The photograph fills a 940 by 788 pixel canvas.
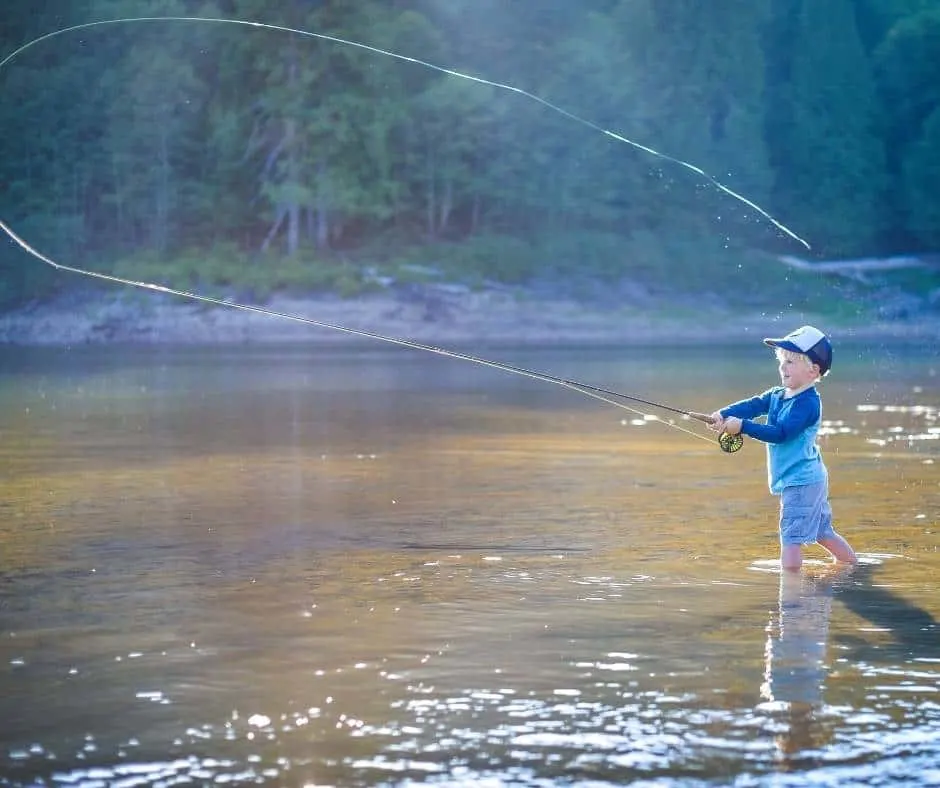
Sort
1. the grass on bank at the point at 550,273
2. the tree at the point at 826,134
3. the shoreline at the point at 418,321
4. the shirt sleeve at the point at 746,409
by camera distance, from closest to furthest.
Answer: the shirt sleeve at the point at 746,409 → the shoreline at the point at 418,321 → the grass on bank at the point at 550,273 → the tree at the point at 826,134

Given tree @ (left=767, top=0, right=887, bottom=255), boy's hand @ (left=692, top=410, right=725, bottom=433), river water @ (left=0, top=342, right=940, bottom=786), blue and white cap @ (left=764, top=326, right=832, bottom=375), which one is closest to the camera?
river water @ (left=0, top=342, right=940, bottom=786)

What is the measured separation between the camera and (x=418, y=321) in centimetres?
3944

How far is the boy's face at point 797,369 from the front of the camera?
28.4 feet

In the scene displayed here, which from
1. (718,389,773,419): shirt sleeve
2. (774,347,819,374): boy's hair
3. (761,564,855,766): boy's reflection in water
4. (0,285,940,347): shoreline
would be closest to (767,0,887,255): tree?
(0,285,940,347): shoreline

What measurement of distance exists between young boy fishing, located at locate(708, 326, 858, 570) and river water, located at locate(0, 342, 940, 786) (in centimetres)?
21

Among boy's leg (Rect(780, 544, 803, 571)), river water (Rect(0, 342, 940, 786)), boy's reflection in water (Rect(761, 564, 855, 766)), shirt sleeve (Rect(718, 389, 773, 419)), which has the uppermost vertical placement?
shirt sleeve (Rect(718, 389, 773, 419))

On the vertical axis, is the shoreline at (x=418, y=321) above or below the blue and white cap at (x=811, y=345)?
below

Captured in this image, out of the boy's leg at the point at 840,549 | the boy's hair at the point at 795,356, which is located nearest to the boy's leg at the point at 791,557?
the boy's leg at the point at 840,549

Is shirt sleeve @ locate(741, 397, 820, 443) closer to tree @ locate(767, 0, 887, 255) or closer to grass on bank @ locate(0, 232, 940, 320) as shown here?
grass on bank @ locate(0, 232, 940, 320)

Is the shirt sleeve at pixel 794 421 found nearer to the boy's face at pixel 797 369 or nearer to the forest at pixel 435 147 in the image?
the boy's face at pixel 797 369

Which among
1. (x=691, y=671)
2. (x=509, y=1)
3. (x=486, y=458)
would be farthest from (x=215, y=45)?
(x=691, y=671)

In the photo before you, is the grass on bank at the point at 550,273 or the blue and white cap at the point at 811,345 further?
the grass on bank at the point at 550,273

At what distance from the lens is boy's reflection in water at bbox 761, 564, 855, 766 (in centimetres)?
570

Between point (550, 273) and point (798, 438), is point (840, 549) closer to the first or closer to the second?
point (798, 438)
